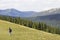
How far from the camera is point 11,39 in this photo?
41.1 meters

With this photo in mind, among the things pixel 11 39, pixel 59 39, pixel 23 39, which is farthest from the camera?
pixel 59 39

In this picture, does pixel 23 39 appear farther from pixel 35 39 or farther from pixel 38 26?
pixel 38 26

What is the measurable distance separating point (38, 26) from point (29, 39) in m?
31.3

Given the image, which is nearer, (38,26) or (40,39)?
(40,39)

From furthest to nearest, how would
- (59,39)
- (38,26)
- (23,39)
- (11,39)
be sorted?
(38,26), (59,39), (23,39), (11,39)

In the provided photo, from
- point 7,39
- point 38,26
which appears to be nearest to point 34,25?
point 38,26

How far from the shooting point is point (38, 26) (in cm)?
7550

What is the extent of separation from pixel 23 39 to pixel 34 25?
32105mm

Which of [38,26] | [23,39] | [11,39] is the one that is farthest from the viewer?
[38,26]

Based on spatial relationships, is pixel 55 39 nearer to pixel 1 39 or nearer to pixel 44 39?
pixel 44 39

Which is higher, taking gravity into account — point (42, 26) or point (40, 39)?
point (40, 39)

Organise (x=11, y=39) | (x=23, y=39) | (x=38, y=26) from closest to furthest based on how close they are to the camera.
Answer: (x=11, y=39) → (x=23, y=39) → (x=38, y=26)

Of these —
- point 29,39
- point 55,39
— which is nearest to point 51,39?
point 55,39

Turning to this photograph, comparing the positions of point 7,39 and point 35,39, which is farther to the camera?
point 35,39
